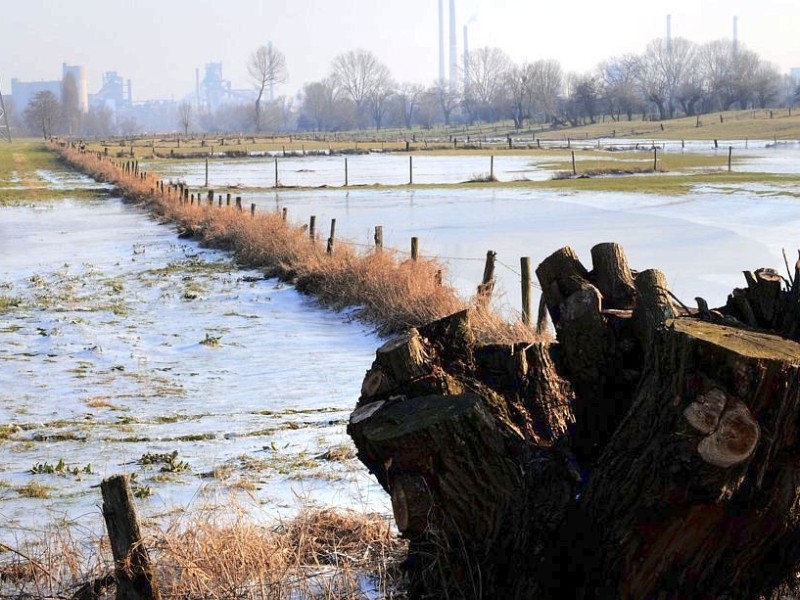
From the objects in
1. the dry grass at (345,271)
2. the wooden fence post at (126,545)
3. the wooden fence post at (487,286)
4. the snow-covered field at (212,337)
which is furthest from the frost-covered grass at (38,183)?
the wooden fence post at (126,545)

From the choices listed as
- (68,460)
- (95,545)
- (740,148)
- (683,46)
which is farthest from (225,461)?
(683,46)

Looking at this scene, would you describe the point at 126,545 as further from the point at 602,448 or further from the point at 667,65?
the point at 667,65

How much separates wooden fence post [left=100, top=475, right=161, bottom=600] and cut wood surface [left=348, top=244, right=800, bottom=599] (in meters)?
1.10

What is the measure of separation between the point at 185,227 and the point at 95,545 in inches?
864

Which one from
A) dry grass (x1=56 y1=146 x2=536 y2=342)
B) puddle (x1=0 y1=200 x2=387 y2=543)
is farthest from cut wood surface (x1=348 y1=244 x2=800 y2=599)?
dry grass (x1=56 y1=146 x2=536 y2=342)

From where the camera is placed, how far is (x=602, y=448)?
4.71 metres

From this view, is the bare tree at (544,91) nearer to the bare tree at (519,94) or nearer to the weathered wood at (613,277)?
the bare tree at (519,94)

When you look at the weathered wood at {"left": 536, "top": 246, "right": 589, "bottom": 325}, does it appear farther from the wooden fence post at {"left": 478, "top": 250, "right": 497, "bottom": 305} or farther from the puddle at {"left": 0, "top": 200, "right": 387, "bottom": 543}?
the wooden fence post at {"left": 478, "top": 250, "right": 497, "bottom": 305}

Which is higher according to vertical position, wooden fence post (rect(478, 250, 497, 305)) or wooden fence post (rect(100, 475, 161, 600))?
wooden fence post (rect(478, 250, 497, 305))

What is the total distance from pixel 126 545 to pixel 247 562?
56 centimetres

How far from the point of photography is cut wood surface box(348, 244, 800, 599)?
3.79m

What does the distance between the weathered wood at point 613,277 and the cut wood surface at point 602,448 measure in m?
0.02

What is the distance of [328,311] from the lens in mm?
15977

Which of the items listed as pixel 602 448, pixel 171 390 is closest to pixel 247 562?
pixel 602 448
